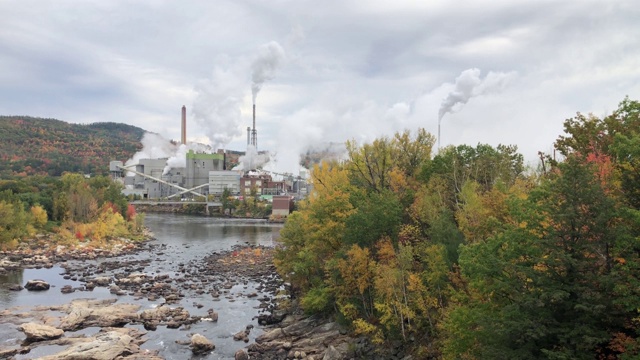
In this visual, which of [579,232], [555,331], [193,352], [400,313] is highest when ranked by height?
[579,232]

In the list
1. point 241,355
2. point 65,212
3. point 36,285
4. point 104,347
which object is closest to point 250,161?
point 65,212

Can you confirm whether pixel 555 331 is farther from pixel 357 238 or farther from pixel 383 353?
pixel 357 238

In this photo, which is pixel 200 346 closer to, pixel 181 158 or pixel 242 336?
pixel 242 336

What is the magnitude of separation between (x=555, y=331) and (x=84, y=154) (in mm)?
188118

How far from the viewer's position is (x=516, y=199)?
15.3 meters

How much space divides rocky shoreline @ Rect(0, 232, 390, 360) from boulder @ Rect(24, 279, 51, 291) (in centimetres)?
166

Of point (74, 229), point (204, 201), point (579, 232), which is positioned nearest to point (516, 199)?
point (579, 232)

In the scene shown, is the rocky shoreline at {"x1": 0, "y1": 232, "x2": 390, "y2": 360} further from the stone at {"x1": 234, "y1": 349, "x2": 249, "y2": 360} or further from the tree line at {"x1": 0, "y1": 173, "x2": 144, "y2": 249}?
the tree line at {"x1": 0, "y1": 173, "x2": 144, "y2": 249}

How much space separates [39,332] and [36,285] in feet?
43.8

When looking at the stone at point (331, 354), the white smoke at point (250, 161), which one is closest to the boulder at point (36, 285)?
the stone at point (331, 354)

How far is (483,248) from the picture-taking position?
15.2 m

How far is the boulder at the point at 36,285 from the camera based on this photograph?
36.9 meters

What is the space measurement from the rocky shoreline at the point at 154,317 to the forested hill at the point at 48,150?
9459cm

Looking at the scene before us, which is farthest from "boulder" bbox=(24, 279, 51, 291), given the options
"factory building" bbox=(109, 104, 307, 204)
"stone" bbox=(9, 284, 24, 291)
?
"factory building" bbox=(109, 104, 307, 204)
